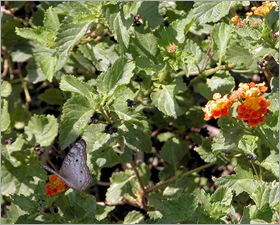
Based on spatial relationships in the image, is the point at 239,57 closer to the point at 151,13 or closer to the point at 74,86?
the point at 151,13

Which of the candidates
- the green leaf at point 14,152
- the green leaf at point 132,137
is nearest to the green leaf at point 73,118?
the green leaf at point 132,137

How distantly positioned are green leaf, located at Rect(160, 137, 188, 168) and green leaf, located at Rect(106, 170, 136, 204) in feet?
0.65

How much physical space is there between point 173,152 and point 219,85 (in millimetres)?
497

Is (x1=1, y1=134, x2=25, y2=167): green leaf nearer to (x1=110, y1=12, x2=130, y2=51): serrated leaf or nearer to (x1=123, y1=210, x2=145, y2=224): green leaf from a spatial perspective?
(x1=123, y1=210, x2=145, y2=224): green leaf

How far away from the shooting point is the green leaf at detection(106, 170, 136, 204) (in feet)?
8.52

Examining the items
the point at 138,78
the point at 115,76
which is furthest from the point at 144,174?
the point at 115,76

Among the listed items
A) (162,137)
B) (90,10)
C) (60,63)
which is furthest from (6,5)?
(162,137)

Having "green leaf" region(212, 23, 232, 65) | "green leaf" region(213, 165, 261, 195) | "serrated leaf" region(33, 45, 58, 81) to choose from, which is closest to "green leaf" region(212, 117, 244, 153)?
"green leaf" region(213, 165, 261, 195)

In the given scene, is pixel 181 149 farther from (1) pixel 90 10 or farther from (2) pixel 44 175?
(1) pixel 90 10

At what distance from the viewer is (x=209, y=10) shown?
2219mm

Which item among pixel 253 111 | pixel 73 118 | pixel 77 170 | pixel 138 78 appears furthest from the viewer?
pixel 138 78

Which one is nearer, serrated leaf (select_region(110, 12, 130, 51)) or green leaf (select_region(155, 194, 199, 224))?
green leaf (select_region(155, 194, 199, 224))

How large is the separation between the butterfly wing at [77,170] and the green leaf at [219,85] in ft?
2.34

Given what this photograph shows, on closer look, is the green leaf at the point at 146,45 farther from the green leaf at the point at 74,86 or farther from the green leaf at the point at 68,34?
the green leaf at the point at 74,86
